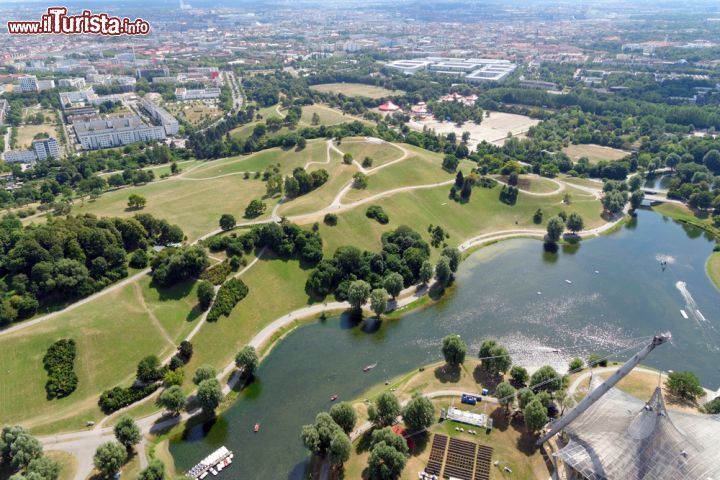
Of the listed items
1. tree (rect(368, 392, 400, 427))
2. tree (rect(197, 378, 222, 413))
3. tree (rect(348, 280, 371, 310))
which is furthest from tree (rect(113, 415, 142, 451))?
tree (rect(348, 280, 371, 310))

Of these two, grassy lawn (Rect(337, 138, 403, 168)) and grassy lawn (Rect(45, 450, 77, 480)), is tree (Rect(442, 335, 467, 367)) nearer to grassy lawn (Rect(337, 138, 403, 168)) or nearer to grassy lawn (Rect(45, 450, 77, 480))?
grassy lawn (Rect(45, 450, 77, 480))

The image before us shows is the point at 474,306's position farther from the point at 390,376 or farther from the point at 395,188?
the point at 395,188

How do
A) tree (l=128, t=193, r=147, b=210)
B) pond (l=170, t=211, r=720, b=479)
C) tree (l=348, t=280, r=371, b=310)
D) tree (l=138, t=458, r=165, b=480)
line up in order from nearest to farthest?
1. tree (l=138, t=458, r=165, b=480)
2. pond (l=170, t=211, r=720, b=479)
3. tree (l=348, t=280, r=371, b=310)
4. tree (l=128, t=193, r=147, b=210)

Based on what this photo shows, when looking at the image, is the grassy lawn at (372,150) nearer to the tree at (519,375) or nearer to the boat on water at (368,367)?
the boat on water at (368,367)

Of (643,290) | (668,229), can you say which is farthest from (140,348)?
(668,229)

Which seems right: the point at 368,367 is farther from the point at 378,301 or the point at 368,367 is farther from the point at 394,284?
the point at 394,284

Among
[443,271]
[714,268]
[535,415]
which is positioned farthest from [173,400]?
[714,268]

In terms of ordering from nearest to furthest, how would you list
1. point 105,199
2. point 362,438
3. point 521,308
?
point 362,438
point 521,308
point 105,199
